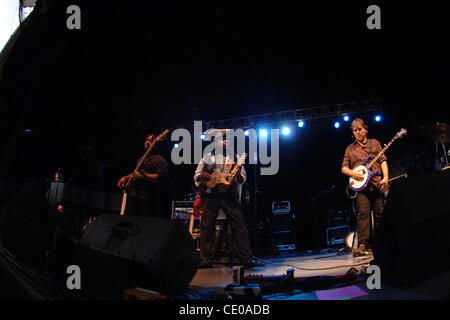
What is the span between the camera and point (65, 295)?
5.46ft

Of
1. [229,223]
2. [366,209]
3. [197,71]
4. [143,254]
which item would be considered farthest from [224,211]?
[197,71]

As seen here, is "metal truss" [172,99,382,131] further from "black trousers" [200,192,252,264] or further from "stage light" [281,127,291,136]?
"black trousers" [200,192,252,264]

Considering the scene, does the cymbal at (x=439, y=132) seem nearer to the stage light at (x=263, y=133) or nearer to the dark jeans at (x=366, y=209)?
the dark jeans at (x=366, y=209)

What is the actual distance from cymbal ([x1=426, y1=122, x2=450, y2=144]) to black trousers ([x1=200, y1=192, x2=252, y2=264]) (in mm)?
3949

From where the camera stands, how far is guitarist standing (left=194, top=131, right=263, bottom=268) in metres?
4.03

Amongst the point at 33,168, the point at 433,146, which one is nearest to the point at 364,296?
the point at 433,146

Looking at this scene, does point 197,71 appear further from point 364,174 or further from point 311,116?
point 364,174

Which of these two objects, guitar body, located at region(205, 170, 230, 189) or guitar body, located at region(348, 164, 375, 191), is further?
A: guitar body, located at region(205, 170, 230, 189)

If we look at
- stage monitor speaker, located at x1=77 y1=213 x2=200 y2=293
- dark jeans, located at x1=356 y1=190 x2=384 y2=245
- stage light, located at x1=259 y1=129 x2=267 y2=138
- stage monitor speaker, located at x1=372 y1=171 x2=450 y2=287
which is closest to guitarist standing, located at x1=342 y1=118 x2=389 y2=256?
dark jeans, located at x1=356 y1=190 x2=384 y2=245

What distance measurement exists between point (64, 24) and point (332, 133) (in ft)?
30.3

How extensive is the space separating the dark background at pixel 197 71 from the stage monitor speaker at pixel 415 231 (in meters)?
4.28

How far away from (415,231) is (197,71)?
665cm

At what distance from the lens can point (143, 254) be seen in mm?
1949

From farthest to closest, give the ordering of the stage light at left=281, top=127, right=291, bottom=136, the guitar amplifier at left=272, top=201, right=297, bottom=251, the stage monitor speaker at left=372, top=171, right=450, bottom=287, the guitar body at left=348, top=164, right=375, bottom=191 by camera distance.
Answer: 1. the stage light at left=281, top=127, right=291, bottom=136
2. the guitar amplifier at left=272, top=201, right=297, bottom=251
3. the guitar body at left=348, top=164, right=375, bottom=191
4. the stage monitor speaker at left=372, top=171, right=450, bottom=287
